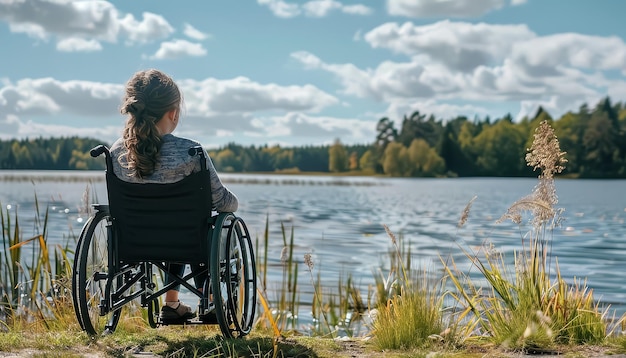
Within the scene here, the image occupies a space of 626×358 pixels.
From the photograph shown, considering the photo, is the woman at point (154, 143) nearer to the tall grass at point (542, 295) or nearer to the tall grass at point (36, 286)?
the tall grass at point (36, 286)

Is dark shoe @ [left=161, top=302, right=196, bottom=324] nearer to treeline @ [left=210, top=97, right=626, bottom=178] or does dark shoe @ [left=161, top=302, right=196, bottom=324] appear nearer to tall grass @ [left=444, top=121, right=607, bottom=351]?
tall grass @ [left=444, top=121, right=607, bottom=351]

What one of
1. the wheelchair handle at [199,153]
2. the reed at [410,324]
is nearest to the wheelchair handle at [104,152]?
the wheelchair handle at [199,153]

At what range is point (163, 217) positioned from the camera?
12.2ft

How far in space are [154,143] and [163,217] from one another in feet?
1.22

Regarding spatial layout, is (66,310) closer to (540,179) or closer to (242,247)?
(242,247)

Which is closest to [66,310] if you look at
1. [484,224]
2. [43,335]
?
[43,335]

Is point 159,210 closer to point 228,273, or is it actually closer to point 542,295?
point 228,273

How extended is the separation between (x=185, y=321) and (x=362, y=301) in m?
4.22

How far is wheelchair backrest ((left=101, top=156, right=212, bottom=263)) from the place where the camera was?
3.65 m

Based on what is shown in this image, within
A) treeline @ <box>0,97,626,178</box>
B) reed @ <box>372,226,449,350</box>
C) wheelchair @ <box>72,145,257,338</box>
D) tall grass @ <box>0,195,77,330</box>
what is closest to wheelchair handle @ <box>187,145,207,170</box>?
wheelchair @ <box>72,145,257,338</box>

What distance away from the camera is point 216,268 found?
3570 mm

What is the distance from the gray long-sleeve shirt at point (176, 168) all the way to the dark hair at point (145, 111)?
4cm

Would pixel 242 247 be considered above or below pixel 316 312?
above

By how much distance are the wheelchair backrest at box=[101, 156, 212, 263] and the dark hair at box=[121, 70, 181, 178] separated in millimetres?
122
